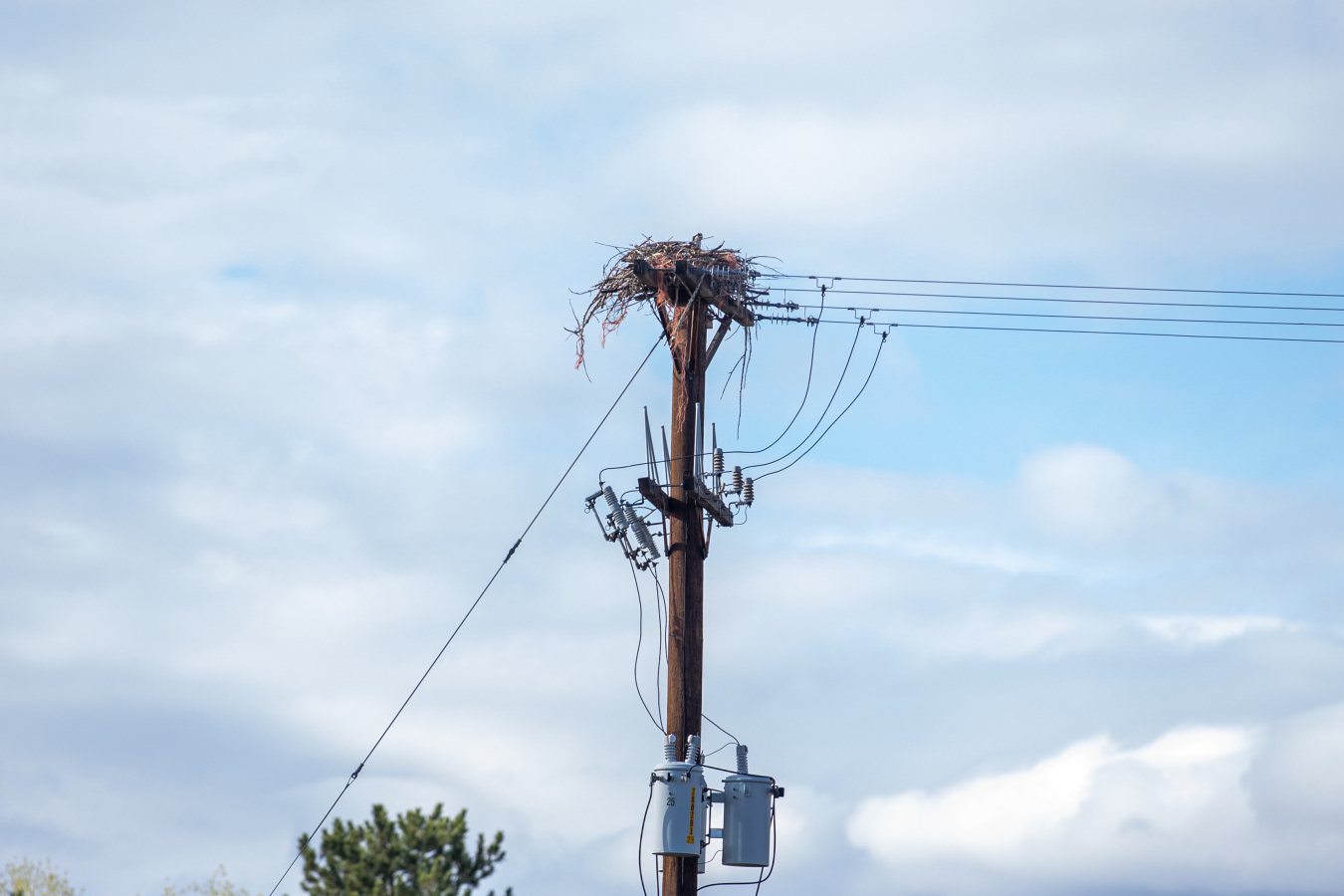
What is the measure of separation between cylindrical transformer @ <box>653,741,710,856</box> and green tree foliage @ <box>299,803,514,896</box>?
2.57m

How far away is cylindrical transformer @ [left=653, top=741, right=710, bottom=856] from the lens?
651 inches

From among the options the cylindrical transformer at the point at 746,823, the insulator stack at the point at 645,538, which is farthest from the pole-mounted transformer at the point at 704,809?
the insulator stack at the point at 645,538

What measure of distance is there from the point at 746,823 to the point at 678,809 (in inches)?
32.0

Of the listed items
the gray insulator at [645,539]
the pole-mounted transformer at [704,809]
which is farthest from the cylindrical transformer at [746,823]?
the gray insulator at [645,539]

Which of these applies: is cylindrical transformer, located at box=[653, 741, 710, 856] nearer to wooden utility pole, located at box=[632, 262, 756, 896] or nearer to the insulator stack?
wooden utility pole, located at box=[632, 262, 756, 896]

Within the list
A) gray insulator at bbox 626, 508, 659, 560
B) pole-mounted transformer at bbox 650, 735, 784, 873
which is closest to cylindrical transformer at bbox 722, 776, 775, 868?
pole-mounted transformer at bbox 650, 735, 784, 873

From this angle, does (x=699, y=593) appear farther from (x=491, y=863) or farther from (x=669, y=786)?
(x=491, y=863)

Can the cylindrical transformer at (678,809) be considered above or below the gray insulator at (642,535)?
below

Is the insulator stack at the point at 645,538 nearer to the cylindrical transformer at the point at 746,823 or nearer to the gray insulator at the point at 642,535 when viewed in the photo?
the gray insulator at the point at 642,535

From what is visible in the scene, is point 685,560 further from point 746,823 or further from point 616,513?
point 746,823

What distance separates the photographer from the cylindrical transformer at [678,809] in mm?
16531

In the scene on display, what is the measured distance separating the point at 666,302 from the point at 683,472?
214cm

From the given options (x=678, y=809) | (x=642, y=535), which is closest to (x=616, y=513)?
(x=642, y=535)

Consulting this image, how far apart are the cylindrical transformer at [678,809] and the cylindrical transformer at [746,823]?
355mm
